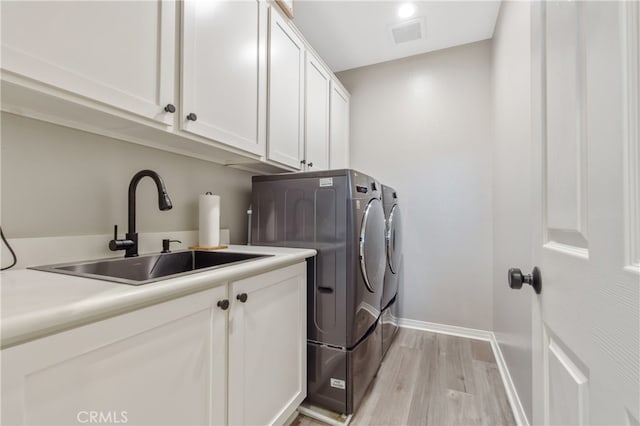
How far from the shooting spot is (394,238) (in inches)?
96.2

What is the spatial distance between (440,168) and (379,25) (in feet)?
4.65

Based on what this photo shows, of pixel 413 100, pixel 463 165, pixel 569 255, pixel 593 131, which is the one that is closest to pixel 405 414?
pixel 569 255

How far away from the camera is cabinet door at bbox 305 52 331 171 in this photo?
7.06 feet

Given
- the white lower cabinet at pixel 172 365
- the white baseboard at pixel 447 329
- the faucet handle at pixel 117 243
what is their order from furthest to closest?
the white baseboard at pixel 447 329 < the faucet handle at pixel 117 243 < the white lower cabinet at pixel 172 365

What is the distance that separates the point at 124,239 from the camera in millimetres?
1204

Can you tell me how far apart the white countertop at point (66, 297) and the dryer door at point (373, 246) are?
0.88 metres

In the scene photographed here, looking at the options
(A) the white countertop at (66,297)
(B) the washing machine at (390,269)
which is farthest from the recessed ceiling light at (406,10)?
(A) the white countertop at (66,297)

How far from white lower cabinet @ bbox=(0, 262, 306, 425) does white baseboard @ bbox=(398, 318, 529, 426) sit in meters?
1.25

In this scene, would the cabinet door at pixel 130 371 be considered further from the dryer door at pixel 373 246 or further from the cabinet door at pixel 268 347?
the dryer door at pixel 373 246

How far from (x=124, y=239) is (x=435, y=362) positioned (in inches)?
89.1

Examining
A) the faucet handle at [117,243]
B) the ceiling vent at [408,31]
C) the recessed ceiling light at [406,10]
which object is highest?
the ceiling vent at [408,31]

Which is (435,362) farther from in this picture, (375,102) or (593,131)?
(375,102)

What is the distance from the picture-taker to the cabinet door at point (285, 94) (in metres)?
1.71
